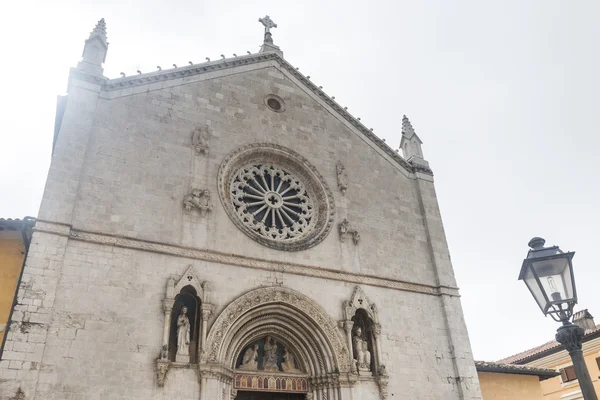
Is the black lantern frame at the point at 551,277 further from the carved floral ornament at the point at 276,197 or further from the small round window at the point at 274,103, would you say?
the small round window at the point at 274,103

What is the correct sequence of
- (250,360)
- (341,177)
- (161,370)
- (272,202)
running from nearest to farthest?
(161,370) < (250,360) < (272,202) < (341,177)

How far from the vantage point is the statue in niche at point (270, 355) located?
12.2 m

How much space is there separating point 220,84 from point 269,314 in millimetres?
7029

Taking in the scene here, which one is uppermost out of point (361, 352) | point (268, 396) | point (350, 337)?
point (350, 337)

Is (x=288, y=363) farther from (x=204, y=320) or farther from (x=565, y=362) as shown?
(x=565, y=362)

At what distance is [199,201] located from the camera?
12.4m

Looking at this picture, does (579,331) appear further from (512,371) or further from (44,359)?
(512,371)

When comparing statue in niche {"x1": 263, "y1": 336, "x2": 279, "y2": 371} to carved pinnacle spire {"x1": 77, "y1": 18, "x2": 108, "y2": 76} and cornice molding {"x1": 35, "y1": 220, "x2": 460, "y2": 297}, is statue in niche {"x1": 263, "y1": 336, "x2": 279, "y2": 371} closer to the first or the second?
cornice molding {"x1": 35, "y1": 220, "x2": 460, "y2": 297}

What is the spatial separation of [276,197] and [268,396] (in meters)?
5.28

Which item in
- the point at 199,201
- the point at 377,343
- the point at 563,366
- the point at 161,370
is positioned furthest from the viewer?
the point at 563,366

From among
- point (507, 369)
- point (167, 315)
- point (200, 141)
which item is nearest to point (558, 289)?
point (167, 315)

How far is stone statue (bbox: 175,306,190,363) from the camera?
10.5 meters

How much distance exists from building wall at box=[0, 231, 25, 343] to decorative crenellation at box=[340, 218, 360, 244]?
7936 mm

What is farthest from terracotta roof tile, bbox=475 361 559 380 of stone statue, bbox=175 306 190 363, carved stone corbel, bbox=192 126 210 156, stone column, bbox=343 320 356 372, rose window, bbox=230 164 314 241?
carved stone corbel, bbox=192 126 210 156
